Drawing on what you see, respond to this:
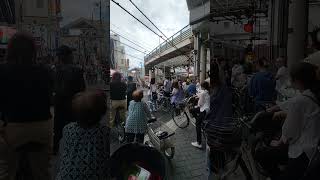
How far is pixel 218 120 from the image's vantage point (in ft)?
14.8

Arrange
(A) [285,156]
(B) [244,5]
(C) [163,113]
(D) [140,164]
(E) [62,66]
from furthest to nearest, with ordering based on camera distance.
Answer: (B) [244,5], (C) [163,113], (E) [62,66], (A) [285,156], (D) [140,164]

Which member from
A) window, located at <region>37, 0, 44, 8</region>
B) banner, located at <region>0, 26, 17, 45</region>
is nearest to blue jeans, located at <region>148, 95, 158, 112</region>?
window, located at <region>37, 0, 44, 8</region>

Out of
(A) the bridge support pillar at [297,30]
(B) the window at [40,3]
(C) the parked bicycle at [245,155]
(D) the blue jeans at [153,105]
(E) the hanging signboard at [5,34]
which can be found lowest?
(D) the blue jeans at [153,105]

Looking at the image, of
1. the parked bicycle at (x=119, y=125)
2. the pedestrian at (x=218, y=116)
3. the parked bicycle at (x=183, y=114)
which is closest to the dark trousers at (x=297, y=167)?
the pedestrian at (x=218, y=116)

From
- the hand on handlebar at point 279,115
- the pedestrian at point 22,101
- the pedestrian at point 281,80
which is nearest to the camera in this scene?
the pedestrian at point 22,101

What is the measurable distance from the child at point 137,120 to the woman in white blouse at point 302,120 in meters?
3.35

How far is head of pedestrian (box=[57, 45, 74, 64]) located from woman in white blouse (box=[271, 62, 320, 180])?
2525 millimetres

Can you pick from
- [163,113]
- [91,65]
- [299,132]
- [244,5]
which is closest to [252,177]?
[299,132]

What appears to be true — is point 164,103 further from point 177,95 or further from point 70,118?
point 70,118

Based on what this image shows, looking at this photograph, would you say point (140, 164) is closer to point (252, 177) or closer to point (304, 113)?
point (304, 113)

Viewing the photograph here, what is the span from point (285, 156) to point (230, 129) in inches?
34.3

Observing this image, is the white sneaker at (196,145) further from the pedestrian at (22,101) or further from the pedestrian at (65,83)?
the pedestrian at (22,101)

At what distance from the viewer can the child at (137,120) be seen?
6160 mm

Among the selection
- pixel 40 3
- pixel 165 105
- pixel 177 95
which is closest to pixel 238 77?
pixel 177 95
